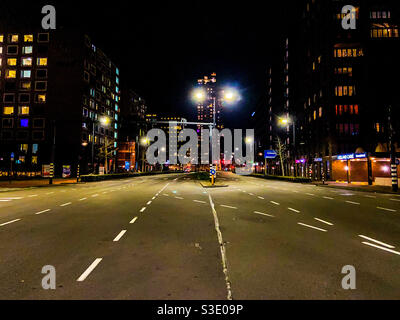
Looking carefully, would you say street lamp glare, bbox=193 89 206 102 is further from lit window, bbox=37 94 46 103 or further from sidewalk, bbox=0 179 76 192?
lit window, bbox=37 94 46 103

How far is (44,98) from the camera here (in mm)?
57625

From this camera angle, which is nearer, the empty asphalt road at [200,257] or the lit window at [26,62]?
the empty asphalt road at [200,257]

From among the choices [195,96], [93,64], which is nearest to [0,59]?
[93,64]

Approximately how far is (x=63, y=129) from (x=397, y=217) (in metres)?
62.2

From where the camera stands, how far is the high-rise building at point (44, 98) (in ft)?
184

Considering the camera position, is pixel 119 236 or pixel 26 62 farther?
pixel 26 62

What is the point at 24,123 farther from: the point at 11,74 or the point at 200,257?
the point at 200,257

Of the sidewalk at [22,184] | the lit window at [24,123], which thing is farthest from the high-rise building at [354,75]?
the lit window at [24,123]

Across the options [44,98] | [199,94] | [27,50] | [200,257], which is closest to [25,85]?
[44,98]

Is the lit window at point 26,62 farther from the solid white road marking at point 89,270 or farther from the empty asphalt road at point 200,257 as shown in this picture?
the solid white road marking at point 89,270

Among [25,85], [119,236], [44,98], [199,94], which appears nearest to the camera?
[119,236]

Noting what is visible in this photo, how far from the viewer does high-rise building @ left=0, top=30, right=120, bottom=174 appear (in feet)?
184

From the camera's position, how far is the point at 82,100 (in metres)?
57.9

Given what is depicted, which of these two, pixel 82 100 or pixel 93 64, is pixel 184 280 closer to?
pixel 82 100
